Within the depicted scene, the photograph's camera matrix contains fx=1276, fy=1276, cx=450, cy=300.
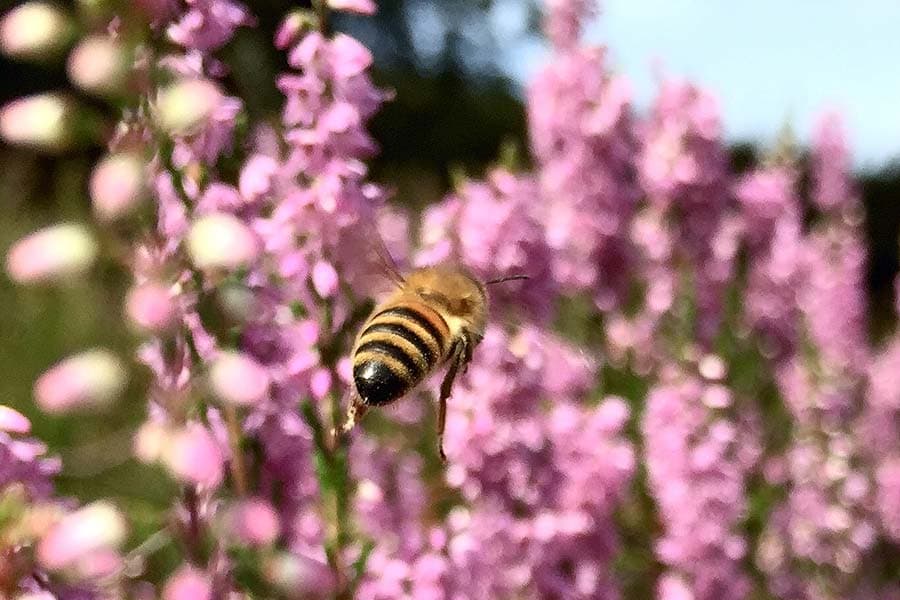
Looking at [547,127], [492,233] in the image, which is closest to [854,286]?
[547,127]

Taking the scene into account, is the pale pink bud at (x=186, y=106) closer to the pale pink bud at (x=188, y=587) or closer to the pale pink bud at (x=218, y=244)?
the pale pink bud at (x=218, y=244)

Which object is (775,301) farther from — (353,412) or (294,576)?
(294,576)

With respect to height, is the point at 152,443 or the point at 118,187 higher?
the point at 118,187

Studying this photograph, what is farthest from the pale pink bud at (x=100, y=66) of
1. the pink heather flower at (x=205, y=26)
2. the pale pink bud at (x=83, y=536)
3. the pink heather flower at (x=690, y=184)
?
the pink heather flower at (x=690, y=184)

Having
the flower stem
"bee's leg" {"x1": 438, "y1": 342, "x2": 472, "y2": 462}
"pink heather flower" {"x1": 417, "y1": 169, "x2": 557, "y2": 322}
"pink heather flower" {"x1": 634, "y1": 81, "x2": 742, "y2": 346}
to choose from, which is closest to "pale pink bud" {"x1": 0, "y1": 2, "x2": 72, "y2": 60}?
the flower stem

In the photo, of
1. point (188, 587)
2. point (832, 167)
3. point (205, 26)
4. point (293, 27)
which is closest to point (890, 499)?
point (832, 167)

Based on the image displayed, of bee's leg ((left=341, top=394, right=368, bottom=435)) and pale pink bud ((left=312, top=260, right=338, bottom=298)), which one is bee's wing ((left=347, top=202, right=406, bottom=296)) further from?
bee's leg ((left=341, top=394, right=368, bottom=435))
